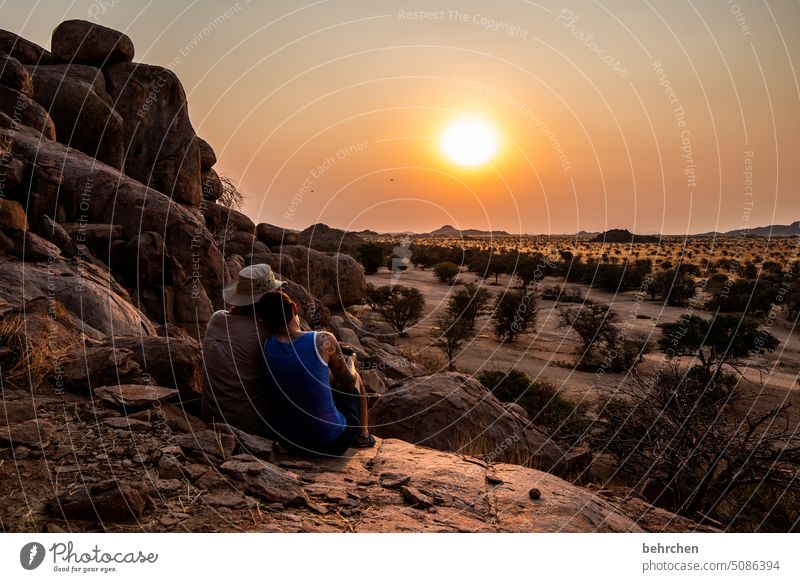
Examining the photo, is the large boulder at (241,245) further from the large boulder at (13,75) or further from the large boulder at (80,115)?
the large boulder at (13,75)

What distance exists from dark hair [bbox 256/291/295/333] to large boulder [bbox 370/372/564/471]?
9.96 feet

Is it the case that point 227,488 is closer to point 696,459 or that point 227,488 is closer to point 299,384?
point 299,384

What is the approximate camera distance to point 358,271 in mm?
22688

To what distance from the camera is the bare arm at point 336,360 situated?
Answer: 5.15 metres

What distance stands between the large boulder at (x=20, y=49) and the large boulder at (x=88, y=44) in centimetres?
95

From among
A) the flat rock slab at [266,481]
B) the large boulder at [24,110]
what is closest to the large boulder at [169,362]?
the flat rock slab at [266,481]

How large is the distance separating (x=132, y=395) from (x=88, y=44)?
17.7 meters

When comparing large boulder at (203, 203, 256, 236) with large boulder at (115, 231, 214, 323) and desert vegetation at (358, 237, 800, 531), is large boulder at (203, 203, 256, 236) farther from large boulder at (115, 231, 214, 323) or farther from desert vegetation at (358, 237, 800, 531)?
desert vegetation at (358, 237, 800, 531)

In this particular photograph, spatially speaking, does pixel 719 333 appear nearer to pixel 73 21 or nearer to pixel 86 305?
pixel 86 305

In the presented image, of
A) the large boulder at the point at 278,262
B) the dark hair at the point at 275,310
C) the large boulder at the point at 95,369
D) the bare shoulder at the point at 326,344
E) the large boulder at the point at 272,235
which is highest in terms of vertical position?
the large boulder at the point at 272,235

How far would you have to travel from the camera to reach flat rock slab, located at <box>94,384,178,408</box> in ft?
15.4

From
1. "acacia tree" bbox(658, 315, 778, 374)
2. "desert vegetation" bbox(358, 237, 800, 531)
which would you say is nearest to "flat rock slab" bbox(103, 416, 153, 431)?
"desert vegetation" bbox(358, 237, 800, 531)

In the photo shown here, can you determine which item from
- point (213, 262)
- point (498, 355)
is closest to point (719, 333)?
point (498, 355)

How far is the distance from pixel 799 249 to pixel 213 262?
192ft
